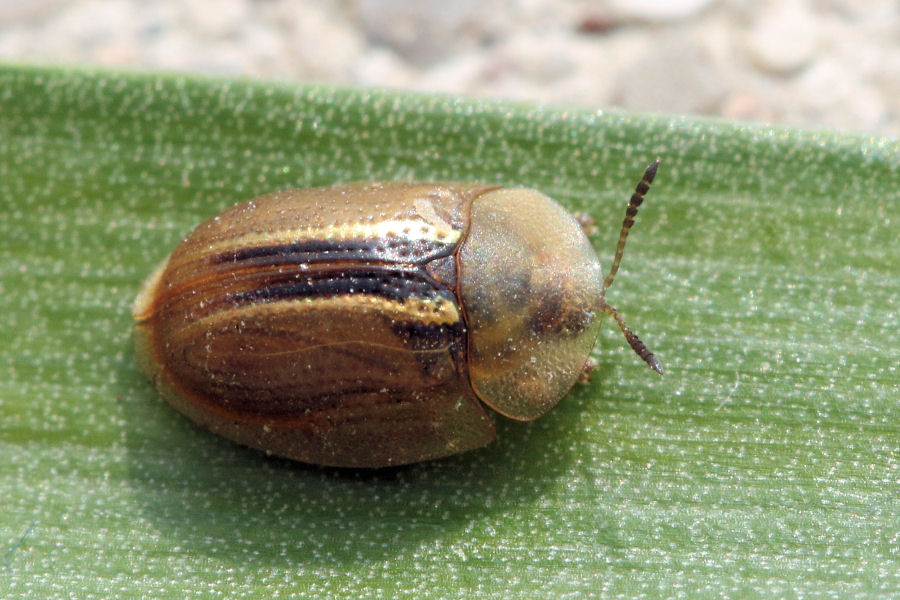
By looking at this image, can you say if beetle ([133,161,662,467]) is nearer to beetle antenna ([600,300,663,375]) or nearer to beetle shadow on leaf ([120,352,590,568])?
beetle antenna ([600,300,663,375])

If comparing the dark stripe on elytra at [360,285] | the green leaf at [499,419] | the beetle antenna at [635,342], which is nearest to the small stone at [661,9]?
the green leaf at [499,419]

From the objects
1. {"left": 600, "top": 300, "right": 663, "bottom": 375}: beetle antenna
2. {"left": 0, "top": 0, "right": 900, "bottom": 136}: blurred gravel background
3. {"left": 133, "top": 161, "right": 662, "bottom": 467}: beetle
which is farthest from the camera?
{"left": 0, "top": 0, "right": 900, "bottom": 136}: blurred gravel background

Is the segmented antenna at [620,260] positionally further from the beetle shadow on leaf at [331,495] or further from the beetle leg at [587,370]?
the beetle shadow on leaf at [331,495]

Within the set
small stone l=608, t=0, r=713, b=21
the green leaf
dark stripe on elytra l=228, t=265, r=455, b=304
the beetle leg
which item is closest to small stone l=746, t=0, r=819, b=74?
small stone l=608, t=0, r=713, b=21

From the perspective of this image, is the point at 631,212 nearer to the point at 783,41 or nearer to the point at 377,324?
the point at 377,324

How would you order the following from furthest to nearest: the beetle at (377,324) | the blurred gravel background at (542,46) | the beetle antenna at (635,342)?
the blurred gravel background at (542,46) → the beetle antenna at (635,342) → the beetle at (377,324)

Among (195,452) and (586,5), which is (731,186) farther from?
(195,452)
